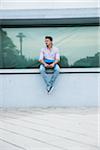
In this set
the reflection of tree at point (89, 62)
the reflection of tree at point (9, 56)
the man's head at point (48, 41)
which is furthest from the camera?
the reflection of tree at point (9, 56)

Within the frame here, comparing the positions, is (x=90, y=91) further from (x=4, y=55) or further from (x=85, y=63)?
(x=4, y=55)

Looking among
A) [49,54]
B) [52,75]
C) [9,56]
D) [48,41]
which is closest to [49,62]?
[49,54]

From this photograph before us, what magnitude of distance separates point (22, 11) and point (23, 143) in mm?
5967

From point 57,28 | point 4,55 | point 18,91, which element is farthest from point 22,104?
point 57,28

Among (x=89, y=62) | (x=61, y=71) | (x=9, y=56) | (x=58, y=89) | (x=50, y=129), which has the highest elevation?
(x=9, y=56)

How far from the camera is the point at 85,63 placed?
1325cm

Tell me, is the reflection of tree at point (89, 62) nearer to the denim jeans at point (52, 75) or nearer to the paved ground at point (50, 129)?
the denim jeans at point (52, 75)

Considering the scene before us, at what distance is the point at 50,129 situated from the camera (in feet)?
29.4

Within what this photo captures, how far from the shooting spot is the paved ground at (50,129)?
746 centimetres

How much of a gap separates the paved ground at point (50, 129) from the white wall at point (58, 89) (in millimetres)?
528

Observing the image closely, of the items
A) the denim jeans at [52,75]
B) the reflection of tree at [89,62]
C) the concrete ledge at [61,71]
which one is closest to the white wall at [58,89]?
the concrete ledge at [61,71]

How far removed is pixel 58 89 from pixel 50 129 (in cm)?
400

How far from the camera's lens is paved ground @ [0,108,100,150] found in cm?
746

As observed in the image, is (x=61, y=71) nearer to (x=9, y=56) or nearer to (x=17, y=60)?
(x=17, y=60)
